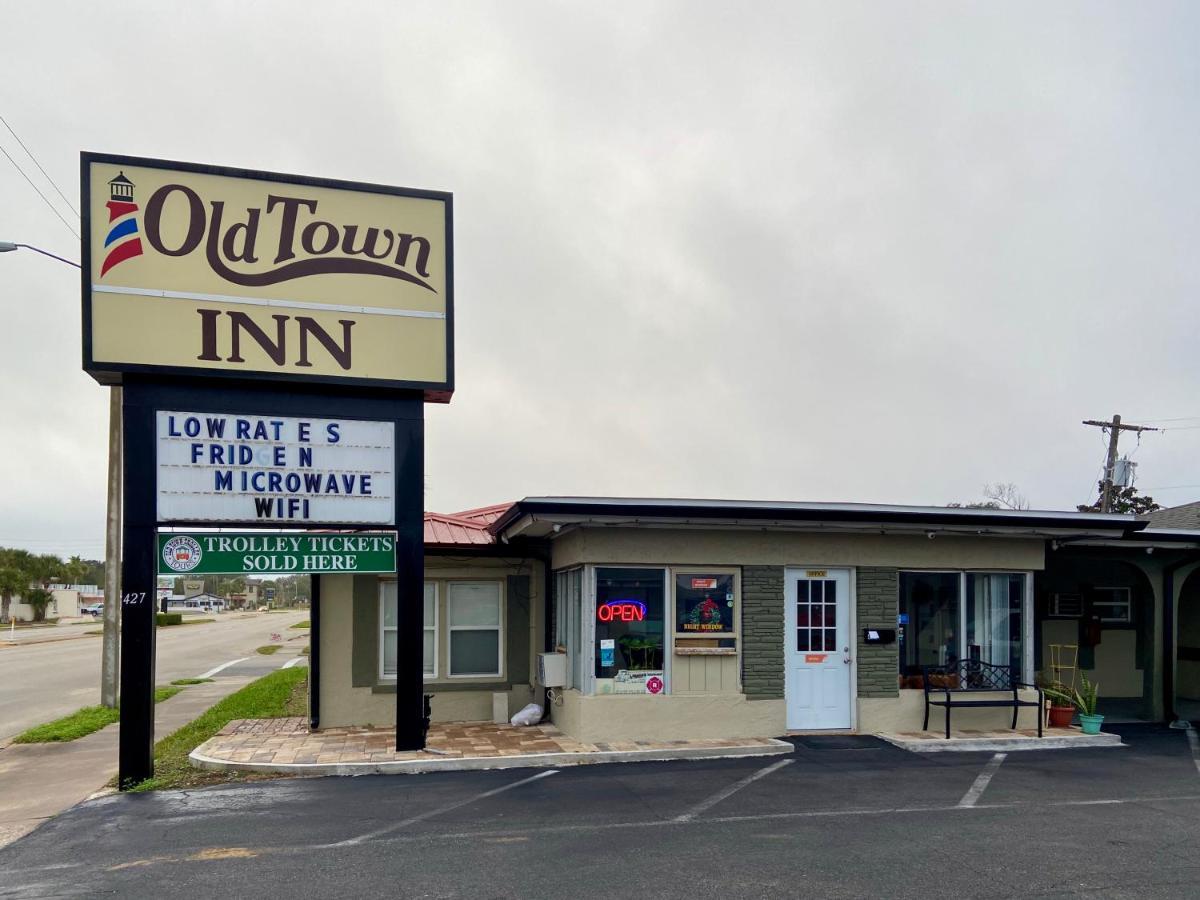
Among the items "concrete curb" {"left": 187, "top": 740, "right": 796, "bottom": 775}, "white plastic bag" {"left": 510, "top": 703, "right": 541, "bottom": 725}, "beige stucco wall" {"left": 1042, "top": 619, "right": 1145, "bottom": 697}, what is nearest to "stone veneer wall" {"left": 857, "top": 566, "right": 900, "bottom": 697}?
"concrete curb" {"left": 187, "top": 740, "right": 796, "bottom": 775}

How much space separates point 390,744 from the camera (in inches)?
519

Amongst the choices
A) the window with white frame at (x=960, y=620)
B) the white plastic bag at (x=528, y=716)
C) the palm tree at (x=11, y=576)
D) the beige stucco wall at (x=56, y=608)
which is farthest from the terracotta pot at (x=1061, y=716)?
the beige stucco wall at (x=56, y=608)

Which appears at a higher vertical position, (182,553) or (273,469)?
(273,469)

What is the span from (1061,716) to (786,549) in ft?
16.1

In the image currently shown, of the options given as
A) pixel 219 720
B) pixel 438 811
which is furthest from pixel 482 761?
pixel 219 720

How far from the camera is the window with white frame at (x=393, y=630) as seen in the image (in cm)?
1546

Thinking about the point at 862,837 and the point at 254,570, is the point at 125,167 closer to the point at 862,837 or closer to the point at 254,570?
the point at 254,570

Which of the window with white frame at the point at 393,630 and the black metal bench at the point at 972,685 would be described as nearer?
the black metal bench at the point at 972,685

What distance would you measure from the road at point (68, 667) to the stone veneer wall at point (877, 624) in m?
14.1

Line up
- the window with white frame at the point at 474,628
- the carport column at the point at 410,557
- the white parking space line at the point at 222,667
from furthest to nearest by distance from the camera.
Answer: the white parking space line at the point at 222,667, the window with white frame at the point at 474,628, the carport column at the point at 410,557

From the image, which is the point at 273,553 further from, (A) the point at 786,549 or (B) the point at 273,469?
(A) the point at 786,549

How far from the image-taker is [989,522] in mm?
14266

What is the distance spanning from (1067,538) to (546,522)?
26.3 feet

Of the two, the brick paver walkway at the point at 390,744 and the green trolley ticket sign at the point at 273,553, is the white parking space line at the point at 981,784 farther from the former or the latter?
the green trolley ticket sign at the point at 273,553
